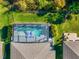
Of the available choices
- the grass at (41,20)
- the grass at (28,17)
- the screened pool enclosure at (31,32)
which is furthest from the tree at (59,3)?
the screened pool enclosure at (31,32)

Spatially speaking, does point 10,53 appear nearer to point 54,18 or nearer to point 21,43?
point 21,43

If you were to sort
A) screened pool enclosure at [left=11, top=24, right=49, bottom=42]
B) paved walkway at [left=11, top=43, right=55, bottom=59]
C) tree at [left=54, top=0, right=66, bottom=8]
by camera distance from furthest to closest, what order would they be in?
tree at [left=54, top=0, right=66, bottom=8]
screened pool enclosure at [left=11, top=24, right=49, bottom=42]
paved walkway at [left=11, top=43, right=55, bottom=59]

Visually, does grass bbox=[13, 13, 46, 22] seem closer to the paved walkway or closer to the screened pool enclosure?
the screened pool enclosure

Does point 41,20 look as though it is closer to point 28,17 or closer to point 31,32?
point 28,17

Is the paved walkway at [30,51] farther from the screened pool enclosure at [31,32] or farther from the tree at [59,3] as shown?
the tree at [59,3]

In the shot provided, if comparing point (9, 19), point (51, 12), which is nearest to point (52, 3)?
point (51, 12)

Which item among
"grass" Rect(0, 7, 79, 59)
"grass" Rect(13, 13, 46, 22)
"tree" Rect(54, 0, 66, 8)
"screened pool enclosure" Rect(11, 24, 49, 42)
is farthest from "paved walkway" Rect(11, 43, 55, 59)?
"tree" Rect(54, 0, 66, 8)

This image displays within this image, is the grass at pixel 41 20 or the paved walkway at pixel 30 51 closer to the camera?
the paved walkway at pixel 30 51
